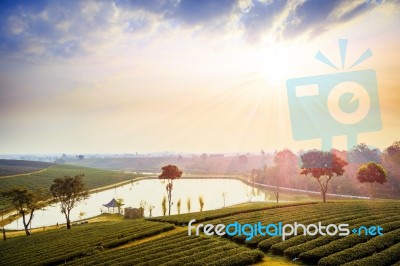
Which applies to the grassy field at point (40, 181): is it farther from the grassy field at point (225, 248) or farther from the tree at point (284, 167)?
the tree at point (284, 167)

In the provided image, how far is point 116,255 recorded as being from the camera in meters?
25.0

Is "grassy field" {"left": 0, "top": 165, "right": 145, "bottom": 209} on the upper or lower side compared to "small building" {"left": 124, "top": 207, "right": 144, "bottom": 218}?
upper

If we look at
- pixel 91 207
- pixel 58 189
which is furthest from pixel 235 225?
pixel 91 207

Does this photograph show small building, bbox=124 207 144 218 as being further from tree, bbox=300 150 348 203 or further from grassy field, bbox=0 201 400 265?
tree, bbox=300 150 348 203

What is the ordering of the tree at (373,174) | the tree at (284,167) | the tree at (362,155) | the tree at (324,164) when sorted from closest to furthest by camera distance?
the tree at (324,164), the tree at (373,174), the tree at (284,167), the tree at (362,155)

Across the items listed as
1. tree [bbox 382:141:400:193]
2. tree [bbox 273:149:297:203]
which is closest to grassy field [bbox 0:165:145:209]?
tree [bbox 273:149:297:203]

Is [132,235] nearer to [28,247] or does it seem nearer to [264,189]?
[28,247]

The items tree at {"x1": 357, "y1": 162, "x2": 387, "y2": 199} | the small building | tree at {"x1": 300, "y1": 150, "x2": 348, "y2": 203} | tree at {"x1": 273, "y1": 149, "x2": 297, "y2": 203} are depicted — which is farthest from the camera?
tree at {"x1": 273, "y1": 149, "x2": 297, "y2": 203}

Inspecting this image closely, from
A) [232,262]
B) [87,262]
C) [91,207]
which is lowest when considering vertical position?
[91,207]

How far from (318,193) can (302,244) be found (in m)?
86.5

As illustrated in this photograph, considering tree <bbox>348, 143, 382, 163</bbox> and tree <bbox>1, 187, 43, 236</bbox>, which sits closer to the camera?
tree <bbox>1, 187, 43, 236</bbox>

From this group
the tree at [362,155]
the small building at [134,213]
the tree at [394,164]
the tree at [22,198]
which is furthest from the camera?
the tree at [362,155]

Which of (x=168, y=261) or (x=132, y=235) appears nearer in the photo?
(x=168, y=261)

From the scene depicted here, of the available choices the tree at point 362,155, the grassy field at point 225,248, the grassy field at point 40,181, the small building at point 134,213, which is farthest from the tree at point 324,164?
the tree at point 362,155
